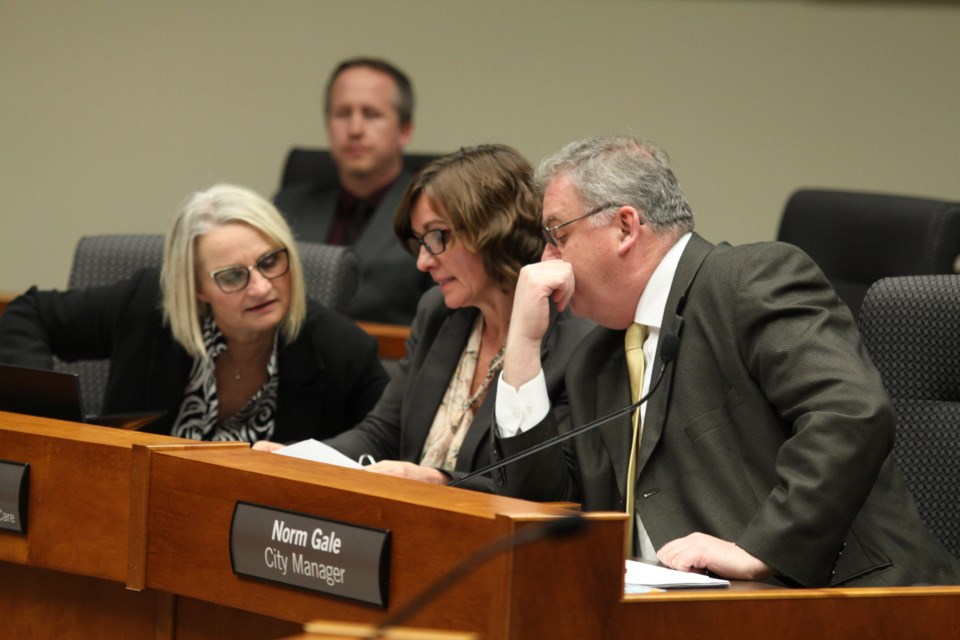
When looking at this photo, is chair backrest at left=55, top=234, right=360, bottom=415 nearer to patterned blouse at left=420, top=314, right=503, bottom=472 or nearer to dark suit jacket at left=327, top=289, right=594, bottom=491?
dark suit jacket at left=327, top=289, right=594, bottom=491

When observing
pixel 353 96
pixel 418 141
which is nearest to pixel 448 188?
pixel 353 96

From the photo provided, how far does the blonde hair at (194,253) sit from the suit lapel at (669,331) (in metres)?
Answer: 1.08

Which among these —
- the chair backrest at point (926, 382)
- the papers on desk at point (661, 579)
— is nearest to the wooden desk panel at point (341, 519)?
the papers on desk at point (661, 579)

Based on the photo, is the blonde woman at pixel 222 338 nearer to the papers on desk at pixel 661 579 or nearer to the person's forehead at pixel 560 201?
the person's forehead at pixel 560 201

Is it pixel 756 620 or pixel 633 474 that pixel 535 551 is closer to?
pixel 756 620

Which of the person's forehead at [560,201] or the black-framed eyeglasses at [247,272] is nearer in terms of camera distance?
the person's forehead at [560,201]

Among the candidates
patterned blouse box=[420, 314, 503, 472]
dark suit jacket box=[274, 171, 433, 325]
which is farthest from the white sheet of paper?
dark suit jacket box=[274, 171, 433, 325]

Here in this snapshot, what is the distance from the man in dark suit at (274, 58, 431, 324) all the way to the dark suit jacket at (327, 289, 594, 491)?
165 centimetres

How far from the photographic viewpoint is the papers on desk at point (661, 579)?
4.95 ft

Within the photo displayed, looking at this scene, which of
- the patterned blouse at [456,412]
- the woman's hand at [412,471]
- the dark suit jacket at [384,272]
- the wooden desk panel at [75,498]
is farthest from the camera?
the dark suit jacket at [384,272]

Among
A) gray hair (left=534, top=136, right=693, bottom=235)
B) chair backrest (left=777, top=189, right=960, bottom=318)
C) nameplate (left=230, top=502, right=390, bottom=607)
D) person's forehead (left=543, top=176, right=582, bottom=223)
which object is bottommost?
nameplate (left=230, top=502, right=390, bottom=607)

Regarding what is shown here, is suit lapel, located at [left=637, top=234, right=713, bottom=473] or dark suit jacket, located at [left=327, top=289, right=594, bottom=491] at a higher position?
suit lapel, located at [left=637, top=234, right=713, bottom=473]

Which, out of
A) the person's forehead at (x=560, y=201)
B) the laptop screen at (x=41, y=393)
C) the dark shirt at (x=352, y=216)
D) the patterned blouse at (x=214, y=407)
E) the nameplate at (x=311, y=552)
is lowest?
the patterned blouse at (x=214, y=407)

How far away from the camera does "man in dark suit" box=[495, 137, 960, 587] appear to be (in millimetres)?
1744
